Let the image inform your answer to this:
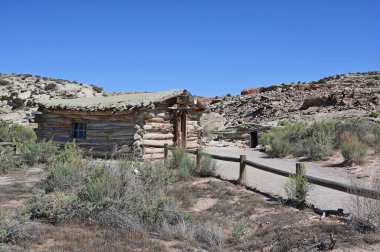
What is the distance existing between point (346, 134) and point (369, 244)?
11975 millimetres

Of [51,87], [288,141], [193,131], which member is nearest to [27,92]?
[51,87]

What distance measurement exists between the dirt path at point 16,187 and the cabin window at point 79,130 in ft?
13.7

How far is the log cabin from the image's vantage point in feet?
52.3

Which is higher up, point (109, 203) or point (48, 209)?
point (109, 203)

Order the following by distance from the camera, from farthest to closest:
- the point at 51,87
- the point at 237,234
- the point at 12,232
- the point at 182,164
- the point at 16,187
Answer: the point at 51,87 → the point at 182,164 → the point at 16,187 → the point at 237,234 → the point at 12,232

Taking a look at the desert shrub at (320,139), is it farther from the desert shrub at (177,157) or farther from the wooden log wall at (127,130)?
the desert shrub at (177,157)

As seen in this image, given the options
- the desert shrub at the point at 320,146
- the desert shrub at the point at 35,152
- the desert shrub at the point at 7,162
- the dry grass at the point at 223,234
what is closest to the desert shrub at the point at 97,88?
the desert shrub at the point at 35,152

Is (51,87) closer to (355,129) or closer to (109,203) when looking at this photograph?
(355,129)

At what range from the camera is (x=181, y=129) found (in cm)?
1809

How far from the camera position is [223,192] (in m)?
10.5

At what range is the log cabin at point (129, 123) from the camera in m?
15.9

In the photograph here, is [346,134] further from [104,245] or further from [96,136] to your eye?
[104,245]

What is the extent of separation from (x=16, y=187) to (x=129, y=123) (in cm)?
596

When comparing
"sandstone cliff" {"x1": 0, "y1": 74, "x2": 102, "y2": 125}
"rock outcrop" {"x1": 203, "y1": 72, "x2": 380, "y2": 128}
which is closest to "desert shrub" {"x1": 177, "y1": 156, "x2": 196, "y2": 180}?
"rock outcrop" {"x1": 203, "y1": 72, "x2": 380, "y2": 128}
